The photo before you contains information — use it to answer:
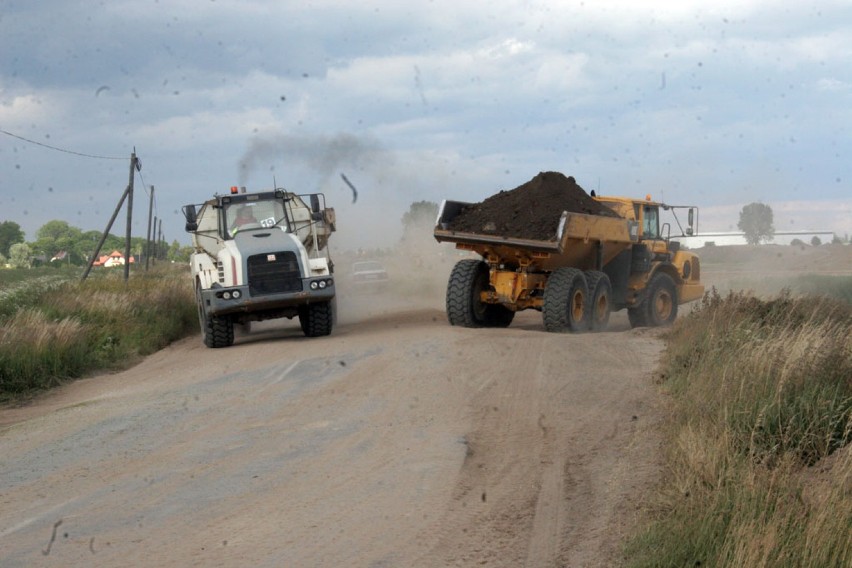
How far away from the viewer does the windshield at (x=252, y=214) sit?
743 inches

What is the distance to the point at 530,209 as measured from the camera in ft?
55.9

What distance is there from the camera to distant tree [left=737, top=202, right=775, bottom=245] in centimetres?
9125

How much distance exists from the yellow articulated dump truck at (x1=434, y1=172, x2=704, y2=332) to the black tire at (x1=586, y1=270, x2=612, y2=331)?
2cm

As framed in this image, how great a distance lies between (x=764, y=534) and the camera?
588 centimetres

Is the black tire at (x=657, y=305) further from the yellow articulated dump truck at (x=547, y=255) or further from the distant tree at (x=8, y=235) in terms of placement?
the distant tree at (x=8, y=235)

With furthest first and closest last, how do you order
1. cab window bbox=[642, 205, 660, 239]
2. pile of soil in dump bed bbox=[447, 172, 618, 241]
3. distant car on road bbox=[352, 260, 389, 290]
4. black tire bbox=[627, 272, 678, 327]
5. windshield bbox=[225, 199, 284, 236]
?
distant car on road bbox=[352, 260, 389, 290], cab window bbox=[642, 205, 660, 239], black tire bbox=[627, 272, 678, 327], windshield bbox=[225, 199, 284, 236], pile of soil in dump bed bbox=[447, 172, 618, 241]

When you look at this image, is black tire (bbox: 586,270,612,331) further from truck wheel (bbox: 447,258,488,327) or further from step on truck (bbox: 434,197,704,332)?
truck wheel (bbox: 447,258,488,327)

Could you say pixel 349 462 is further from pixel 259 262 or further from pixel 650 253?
pixel 650 253

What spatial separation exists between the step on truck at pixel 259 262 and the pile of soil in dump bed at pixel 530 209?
9.10ft

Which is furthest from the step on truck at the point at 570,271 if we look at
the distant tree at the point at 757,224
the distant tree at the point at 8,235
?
the distant tree at the point at 8,235

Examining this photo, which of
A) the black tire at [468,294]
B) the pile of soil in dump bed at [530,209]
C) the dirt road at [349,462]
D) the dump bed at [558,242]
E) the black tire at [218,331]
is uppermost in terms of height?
the pile of soil in dump bed at [530,209]

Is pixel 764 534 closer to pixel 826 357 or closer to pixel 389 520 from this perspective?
pixel 389 520

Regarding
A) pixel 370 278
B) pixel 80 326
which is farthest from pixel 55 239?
pixel 80 326

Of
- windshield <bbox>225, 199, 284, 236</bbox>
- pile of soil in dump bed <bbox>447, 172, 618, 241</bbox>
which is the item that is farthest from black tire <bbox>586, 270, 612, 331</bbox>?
windshield <bbox>225, 199, 284, 236</bbox>
